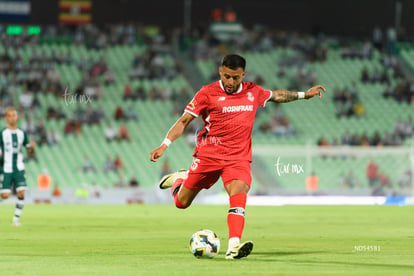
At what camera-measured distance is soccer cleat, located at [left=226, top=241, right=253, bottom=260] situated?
12.4 metres

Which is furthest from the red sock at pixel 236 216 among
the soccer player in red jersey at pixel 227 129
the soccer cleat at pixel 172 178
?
the soccer cleat at pixel 172 178

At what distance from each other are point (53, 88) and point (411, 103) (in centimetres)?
1840

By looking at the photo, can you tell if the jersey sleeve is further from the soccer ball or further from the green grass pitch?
the green grass pitch

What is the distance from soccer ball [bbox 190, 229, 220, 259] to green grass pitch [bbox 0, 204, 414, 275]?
14cm

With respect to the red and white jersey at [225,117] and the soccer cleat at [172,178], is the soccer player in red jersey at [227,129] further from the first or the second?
the soccer cleat at [172,178]

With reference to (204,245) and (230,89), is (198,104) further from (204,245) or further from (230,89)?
(204,245)

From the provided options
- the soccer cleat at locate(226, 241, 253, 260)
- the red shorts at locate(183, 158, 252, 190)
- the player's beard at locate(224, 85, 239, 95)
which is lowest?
the soccer cleat at locate(226, 241, 253, 260)

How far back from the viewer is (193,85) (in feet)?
163

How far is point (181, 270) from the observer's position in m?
11.2

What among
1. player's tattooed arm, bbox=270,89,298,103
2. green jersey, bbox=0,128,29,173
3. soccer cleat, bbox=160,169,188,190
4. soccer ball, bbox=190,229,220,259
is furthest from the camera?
green jersey, bbox=0,128,29,173

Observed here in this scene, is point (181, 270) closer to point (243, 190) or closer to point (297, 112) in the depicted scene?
point (243, 190)

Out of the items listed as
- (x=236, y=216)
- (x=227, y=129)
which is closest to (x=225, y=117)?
(x=227, y=129)

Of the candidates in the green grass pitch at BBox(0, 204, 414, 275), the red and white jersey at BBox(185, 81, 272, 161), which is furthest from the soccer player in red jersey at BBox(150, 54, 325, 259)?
the green grass pitch at BBox(0, 204, 414, 275)

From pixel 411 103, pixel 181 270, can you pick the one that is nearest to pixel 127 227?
pixel 181 270
